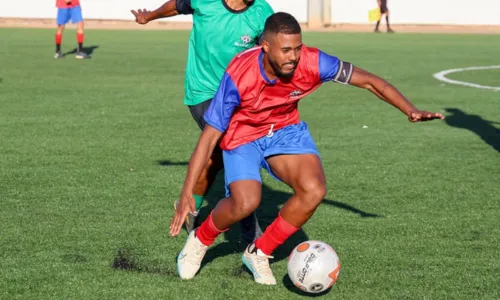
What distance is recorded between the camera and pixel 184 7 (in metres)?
6.83

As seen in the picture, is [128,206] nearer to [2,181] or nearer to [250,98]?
[2,181]

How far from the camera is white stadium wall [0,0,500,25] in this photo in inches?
1540

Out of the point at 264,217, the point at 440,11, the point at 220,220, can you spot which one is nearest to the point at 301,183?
the point at 220,220

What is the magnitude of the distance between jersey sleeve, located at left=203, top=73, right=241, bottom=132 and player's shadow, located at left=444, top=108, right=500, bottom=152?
5.84m

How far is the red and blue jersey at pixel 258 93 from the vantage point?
18.2ft

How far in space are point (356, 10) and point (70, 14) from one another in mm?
19423

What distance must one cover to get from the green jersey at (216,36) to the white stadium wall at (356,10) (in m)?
33.3

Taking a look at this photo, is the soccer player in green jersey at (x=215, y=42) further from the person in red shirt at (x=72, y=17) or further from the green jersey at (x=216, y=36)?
the person in red shirt at (x=72, y=17)

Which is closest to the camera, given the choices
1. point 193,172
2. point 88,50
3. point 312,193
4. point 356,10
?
point 193,172

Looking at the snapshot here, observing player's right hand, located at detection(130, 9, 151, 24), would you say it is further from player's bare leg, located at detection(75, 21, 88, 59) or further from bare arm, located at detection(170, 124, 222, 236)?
player's bare leg, located at detection(75, 21, 88, 59)

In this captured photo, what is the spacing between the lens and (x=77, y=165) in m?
9.30

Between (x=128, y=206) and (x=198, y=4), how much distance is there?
6.47 ft

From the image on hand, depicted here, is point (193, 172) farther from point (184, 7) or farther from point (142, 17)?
point (142, 17)

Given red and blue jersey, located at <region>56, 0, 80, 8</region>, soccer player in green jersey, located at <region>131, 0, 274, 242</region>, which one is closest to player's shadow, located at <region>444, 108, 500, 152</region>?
soccer player in green jersey, located at <region>131, 0, 274, 242</region>
